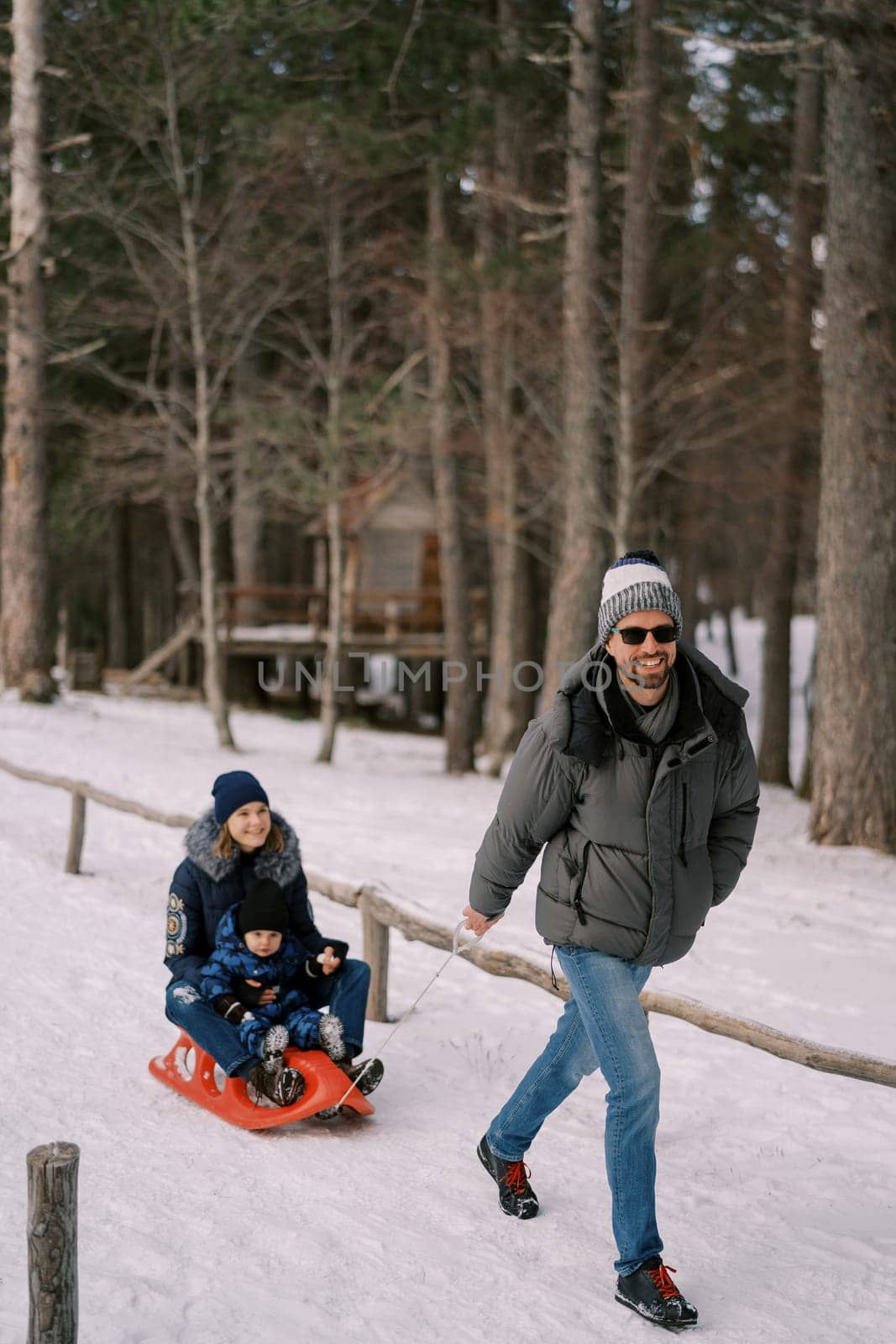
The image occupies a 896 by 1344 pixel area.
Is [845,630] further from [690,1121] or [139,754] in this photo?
[139,754]

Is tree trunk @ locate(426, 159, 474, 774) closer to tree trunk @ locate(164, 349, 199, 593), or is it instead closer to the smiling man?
tree trunk @ locate(164, 349, 199, 593)

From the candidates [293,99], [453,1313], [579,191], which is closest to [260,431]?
[293,99]

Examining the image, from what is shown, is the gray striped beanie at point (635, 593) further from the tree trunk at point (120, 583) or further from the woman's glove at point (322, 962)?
the tree trunk at point (120, 583)

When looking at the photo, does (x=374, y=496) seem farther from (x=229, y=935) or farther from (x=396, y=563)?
(x=229, y=935)

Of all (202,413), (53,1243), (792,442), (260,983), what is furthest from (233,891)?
(792,442)

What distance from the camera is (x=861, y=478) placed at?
34.6 ft

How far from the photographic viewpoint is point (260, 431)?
17500 millimetres

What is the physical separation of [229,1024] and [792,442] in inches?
565

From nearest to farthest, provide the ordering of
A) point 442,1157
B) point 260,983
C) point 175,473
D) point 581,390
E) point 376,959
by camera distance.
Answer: point 442,1157, point 260,983, point 376,959, point 581,390, point 175,473

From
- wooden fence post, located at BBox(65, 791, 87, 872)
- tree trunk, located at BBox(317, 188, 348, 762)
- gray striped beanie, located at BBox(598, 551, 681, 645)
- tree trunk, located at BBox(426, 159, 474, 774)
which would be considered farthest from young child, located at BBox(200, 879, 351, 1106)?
tree trunk, located at BBox(426, 159, 474, 774)

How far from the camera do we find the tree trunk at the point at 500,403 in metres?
16.1

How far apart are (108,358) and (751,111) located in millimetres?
12261

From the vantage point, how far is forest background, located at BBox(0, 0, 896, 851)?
10719mm

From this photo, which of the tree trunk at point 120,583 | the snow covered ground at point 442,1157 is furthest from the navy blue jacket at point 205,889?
the tree trunk at point 120,583
